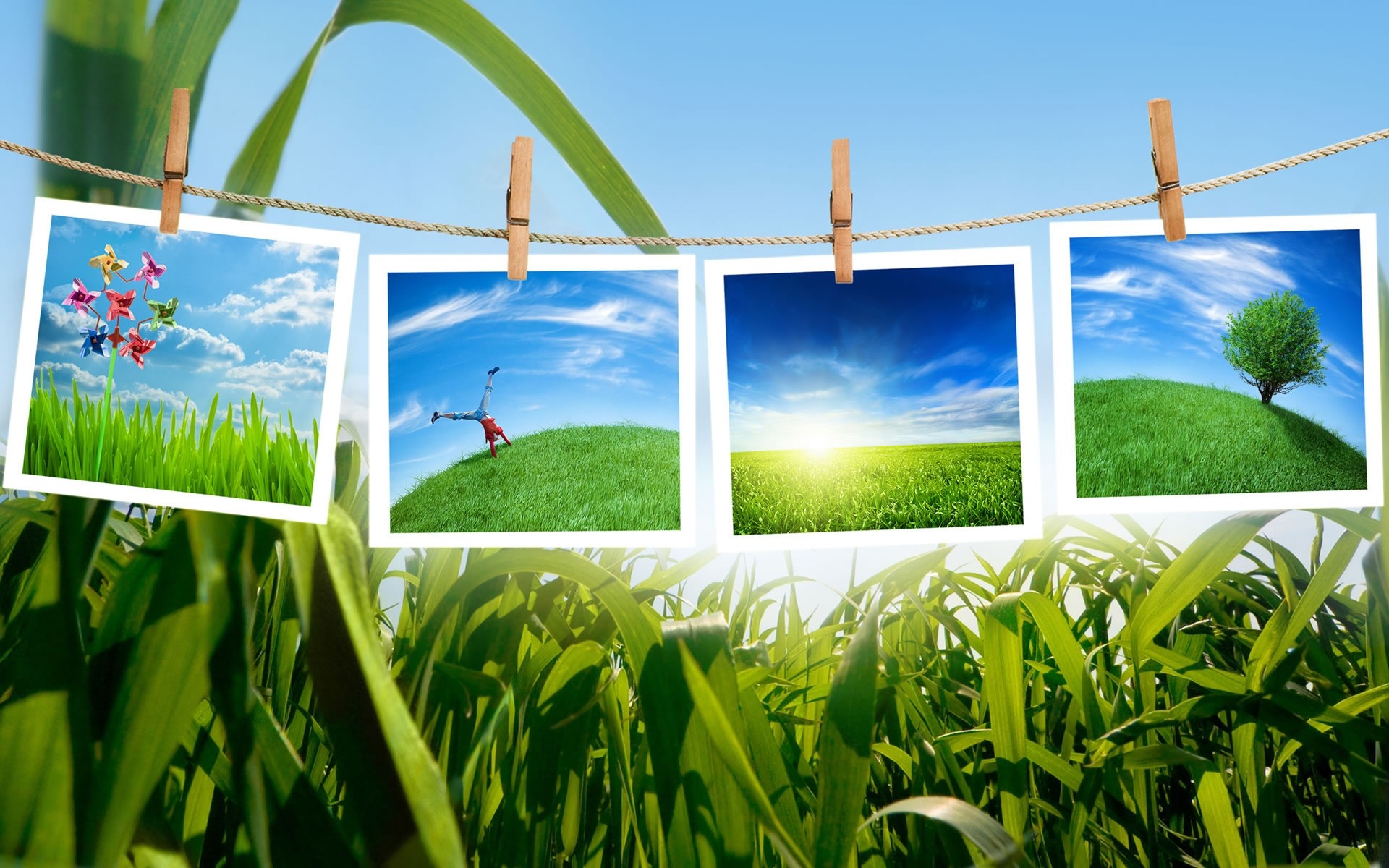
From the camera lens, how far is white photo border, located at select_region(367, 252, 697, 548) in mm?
586

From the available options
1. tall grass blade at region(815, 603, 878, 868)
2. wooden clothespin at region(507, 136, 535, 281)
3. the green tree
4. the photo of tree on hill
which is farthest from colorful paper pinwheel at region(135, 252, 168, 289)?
the green tree

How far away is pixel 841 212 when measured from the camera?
1.89 ft

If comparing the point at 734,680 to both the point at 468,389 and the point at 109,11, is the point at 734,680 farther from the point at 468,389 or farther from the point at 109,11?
the point at 109,11

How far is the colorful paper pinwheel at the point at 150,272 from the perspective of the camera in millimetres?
588

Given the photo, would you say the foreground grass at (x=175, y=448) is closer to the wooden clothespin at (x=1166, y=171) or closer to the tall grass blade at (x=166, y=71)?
the tall grass blade at (x=166, y=71)

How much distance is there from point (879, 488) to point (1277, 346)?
1.12ft

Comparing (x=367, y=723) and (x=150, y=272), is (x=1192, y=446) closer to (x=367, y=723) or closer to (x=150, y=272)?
(x=367, y=723)

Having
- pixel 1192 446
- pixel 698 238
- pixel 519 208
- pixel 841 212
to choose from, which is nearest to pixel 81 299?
pixel 519 208

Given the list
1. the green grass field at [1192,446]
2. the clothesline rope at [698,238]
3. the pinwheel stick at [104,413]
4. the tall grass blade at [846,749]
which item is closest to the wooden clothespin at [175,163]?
the clothesline rope at [698,238]

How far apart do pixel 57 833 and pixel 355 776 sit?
0.69ft

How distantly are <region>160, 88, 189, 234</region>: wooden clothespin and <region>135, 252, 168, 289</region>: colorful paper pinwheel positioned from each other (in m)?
0.03

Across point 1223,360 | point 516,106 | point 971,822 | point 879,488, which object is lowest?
point 971,822

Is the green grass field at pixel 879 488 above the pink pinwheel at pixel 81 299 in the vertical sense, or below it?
below

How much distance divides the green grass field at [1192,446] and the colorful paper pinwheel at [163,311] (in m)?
0.72
